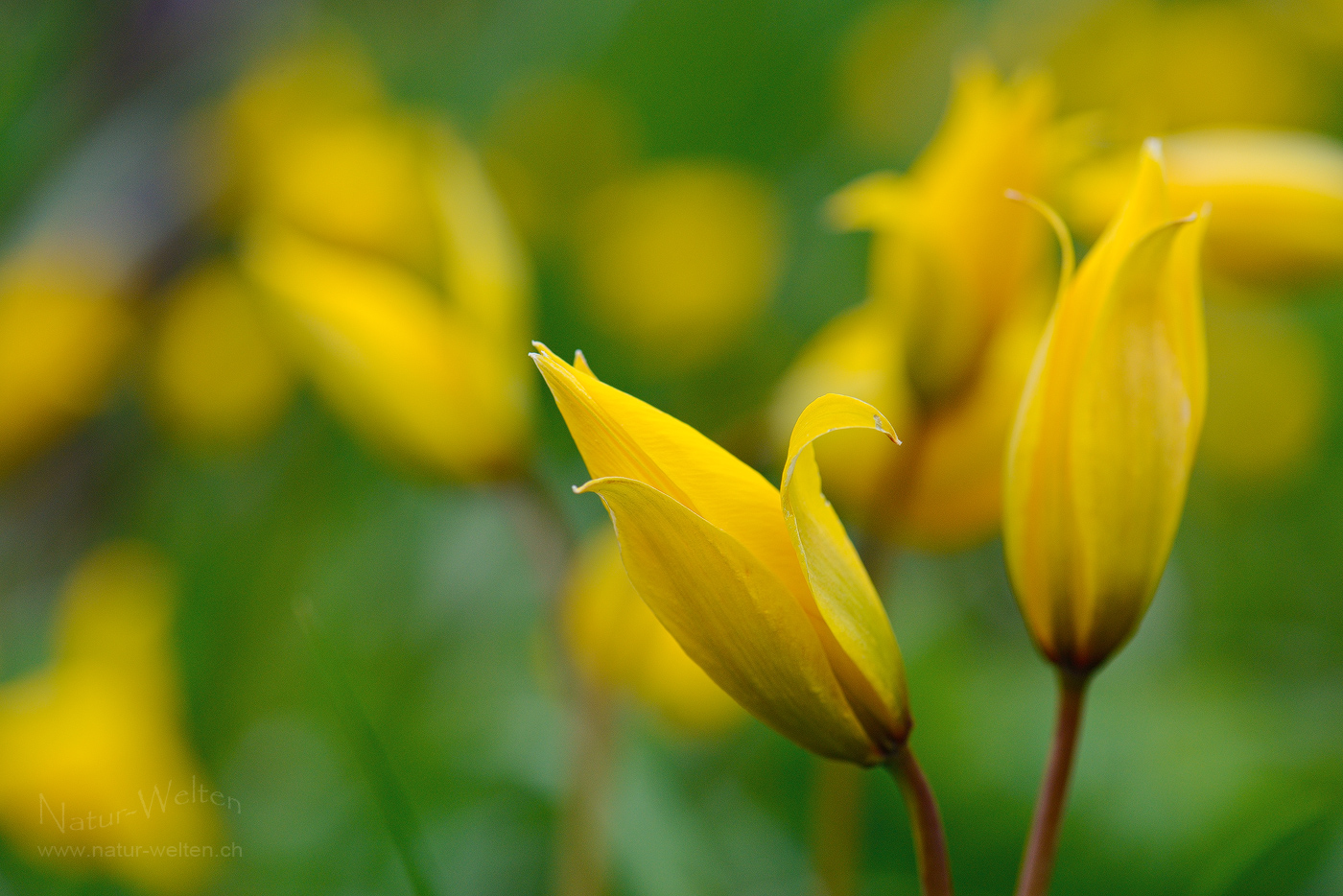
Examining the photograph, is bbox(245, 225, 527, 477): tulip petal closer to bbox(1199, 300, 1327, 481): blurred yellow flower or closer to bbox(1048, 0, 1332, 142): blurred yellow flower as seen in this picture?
bbox(1199, 300, 1327, 481): blurred yellow flower

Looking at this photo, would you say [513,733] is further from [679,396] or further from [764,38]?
[764,38]

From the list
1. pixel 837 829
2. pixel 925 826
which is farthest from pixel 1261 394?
pixel 925 826

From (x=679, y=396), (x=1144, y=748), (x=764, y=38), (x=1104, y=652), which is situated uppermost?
(x=1104, y=652)

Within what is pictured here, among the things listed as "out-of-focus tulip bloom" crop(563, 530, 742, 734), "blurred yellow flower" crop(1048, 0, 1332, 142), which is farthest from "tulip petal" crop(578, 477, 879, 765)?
"blurred yellow flower" crop(1048, 0, 1332, 142)

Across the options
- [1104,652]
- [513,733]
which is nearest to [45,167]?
[513,733]

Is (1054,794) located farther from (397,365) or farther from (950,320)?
(397,365)

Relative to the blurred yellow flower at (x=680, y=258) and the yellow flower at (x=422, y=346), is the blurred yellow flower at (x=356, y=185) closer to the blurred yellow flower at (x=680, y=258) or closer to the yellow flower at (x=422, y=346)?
the blurred yellow flower at (x=680, y=258)

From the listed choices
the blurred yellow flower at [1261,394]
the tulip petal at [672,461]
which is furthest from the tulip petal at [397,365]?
the blurred yellow flower at [1261,394]
